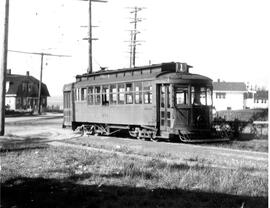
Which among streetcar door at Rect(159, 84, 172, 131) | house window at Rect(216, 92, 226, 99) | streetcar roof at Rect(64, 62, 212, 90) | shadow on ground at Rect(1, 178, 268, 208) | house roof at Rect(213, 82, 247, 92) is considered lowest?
shadow on ground at Rect(1, 178, 268, 208)

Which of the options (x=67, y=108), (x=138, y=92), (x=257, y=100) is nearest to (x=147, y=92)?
(x=138, y=92)

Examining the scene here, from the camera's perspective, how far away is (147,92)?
1795 cm

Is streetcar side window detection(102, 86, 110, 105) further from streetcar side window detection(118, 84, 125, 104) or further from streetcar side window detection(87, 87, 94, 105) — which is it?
streetcar side window detection(87, 87, 94, 105)

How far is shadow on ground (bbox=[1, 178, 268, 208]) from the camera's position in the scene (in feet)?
21.9

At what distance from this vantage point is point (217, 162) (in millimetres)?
11242

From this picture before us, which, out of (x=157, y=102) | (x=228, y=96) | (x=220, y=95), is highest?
(x=220, y=95)

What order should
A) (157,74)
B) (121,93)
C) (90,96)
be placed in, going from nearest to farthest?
(157,74) < (121,93) < (90,96)

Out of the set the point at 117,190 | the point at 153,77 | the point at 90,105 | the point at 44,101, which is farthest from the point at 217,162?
the point at 44,101

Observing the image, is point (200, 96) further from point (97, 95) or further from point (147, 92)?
point (97, 95)

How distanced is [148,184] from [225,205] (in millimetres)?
1906

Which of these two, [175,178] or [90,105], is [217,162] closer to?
[175,178]

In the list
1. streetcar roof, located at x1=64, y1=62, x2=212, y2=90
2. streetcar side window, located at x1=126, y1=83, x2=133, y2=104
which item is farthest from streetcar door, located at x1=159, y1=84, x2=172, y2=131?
streetcar side window, located at x1=126, y1=83, x2=133, y2=104

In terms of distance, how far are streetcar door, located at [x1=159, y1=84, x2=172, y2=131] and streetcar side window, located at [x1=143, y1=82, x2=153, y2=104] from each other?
1.60 feet

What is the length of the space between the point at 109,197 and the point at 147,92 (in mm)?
11017
